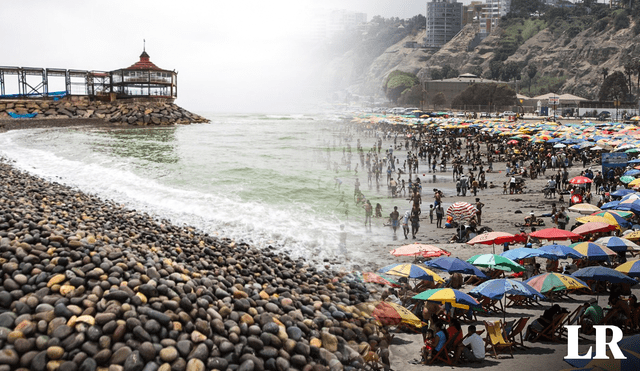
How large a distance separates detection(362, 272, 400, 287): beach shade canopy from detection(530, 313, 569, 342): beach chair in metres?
2.79

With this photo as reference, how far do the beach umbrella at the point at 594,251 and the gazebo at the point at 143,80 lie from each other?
7590 centimetres

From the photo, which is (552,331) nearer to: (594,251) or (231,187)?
(594,251)

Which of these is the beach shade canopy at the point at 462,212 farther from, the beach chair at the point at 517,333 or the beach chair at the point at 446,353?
the beach chair at the point at 446,353

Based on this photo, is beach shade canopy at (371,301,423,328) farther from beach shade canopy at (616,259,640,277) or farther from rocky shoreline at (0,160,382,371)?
beach shade canopy at (616,259,640,277)

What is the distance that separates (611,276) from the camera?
822cm

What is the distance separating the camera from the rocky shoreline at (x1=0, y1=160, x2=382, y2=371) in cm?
550

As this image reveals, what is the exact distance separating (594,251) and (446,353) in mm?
4897

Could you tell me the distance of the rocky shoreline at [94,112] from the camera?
6925 centimetres

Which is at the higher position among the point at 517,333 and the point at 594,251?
the point at 594,251

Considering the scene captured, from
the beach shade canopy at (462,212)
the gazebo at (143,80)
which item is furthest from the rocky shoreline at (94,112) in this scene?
the beach shade canopy at (462,212)

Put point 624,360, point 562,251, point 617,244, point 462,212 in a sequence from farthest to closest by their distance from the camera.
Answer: point 462,212, point 617,244, point 562,251, point 624,360

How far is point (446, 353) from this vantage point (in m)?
6.88

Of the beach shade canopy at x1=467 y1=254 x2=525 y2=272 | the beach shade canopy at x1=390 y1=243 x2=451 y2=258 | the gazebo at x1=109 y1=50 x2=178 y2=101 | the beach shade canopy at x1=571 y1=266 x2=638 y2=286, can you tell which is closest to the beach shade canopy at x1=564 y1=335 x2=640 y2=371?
the beach shade canopy at x1=571 y1=266 x2=638 y2=286

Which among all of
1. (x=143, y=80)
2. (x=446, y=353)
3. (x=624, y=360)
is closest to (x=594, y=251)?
(x=446, y=353)
